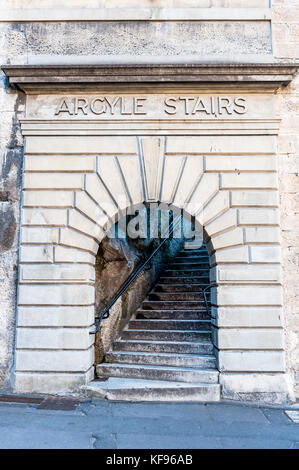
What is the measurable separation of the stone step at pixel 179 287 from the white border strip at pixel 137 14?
4915mm

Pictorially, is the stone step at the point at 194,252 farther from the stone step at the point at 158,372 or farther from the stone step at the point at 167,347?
Answer: the stone step at the point at 158,372

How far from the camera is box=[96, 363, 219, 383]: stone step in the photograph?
5102mm

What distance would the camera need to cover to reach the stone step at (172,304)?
22.3 feet

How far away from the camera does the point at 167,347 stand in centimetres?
588

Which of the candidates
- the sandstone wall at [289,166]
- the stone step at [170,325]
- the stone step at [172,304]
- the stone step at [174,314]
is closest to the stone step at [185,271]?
the stone step at [172,304]

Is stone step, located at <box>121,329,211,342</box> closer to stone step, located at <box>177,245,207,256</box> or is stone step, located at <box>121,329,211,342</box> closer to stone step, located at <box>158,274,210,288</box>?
stone step, located at <box>158,274,210,288</box>

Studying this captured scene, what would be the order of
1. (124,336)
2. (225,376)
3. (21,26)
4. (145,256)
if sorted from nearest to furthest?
(225,376) < (21,26) < (124,336) < (145,256)

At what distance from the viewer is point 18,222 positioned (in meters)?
5.49

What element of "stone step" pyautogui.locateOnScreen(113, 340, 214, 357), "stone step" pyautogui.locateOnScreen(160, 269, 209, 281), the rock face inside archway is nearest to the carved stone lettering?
the rock face inside archway

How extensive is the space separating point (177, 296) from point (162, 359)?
177 centimetres

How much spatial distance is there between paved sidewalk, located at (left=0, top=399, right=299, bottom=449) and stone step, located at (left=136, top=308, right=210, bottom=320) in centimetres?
187

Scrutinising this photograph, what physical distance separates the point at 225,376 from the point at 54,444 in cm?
252

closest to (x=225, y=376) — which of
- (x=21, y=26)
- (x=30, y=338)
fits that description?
(x=30, y=338)

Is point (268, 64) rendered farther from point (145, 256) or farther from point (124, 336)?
point (124, 336)
